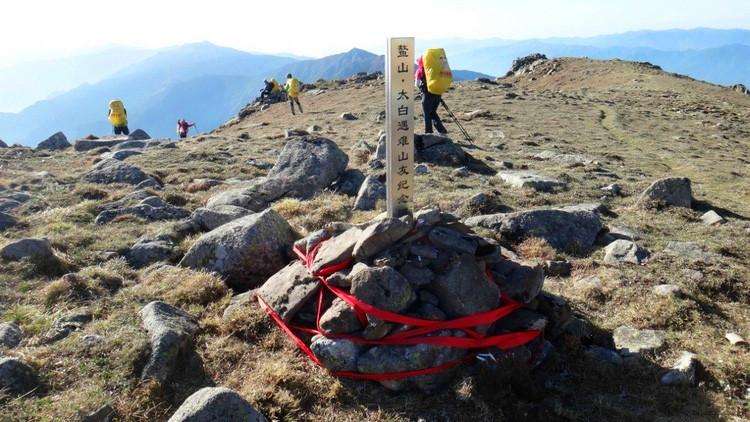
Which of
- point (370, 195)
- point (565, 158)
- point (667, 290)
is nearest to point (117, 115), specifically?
point (370, 195)

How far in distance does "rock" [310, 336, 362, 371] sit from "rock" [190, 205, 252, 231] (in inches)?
208

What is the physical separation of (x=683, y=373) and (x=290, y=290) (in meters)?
4.59

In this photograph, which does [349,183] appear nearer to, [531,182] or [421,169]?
[421,169]

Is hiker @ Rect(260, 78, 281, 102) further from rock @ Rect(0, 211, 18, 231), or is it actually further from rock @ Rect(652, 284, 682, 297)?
rock @ Rect(652, 284, 682, 297)

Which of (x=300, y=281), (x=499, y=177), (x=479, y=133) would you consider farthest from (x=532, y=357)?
(x=479, y=133)

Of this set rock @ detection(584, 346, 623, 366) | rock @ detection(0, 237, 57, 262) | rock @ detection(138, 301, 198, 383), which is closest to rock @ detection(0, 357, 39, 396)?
rock @ detection(138, 301, 198, 383)

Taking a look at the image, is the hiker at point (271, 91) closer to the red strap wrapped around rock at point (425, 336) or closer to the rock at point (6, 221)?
the rock at point (6, 221)

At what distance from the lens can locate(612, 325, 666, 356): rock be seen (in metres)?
5.65

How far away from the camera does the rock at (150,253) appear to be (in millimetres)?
8723

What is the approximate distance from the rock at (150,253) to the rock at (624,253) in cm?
772

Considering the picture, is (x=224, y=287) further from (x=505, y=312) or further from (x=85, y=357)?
(x=505, y=312)

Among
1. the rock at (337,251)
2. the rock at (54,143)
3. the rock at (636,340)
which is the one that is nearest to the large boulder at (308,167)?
the rock at (337,251)

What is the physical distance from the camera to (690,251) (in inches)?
336

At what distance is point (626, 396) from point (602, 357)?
59 cm
